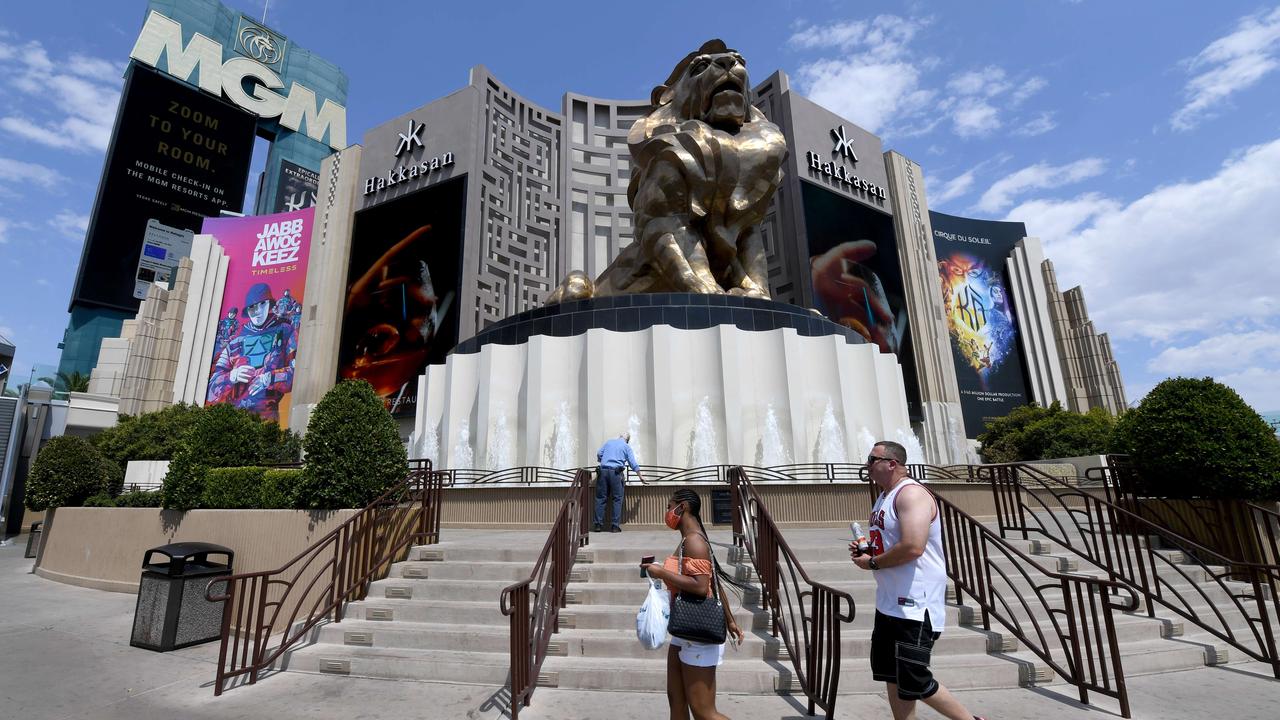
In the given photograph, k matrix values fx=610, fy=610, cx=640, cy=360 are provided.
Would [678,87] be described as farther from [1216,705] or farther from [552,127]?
[552,127]

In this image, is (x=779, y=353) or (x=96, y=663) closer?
(x=96, y=663)

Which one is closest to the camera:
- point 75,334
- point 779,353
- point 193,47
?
point 779,353

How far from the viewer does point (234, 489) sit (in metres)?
8.28

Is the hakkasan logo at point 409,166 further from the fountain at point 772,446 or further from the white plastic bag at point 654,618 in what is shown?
the white plastic bag at point 654,618

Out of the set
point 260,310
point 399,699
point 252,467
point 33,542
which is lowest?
point 399,699

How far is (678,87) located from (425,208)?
24.7 m

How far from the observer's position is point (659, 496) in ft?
32.6

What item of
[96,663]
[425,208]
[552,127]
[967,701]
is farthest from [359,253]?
[967,701]

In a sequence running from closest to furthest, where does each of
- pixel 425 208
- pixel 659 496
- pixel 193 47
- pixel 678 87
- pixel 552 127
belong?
pixel 659 496 → pixel 678 87 → pixel 425 208 → pixel 552 127 → pixel 193 47

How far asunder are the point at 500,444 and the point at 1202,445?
11488 mm

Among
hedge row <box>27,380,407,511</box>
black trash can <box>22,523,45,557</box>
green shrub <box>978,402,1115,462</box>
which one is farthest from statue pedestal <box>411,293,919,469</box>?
green shrub <box>978,402,1115,462</box>

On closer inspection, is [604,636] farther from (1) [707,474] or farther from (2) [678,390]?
(2) [678,390]

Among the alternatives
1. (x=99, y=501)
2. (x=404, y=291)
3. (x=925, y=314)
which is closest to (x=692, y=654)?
(x=99, y=501)

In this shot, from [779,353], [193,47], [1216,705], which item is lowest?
[1216,705]
